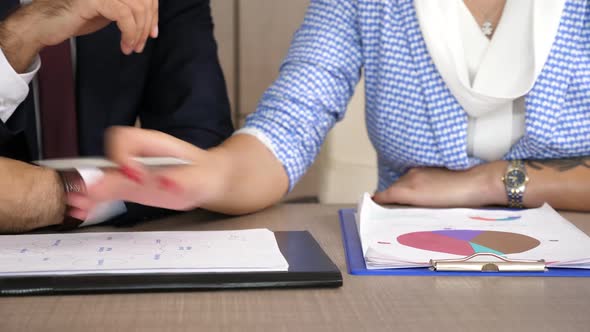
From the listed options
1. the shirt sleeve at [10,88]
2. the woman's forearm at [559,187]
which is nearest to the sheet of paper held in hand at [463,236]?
the woman's forearm at [559,187]

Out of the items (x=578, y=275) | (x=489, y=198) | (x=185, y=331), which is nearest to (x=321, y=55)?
(x=489, y=198)

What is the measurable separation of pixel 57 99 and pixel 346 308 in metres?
0.85

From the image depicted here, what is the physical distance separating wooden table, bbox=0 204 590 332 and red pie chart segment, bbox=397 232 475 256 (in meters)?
0.07

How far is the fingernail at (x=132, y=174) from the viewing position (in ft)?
2.39

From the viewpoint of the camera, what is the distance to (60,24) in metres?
1.06

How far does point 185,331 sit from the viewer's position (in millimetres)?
532

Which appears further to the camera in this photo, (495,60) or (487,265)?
(495,60)

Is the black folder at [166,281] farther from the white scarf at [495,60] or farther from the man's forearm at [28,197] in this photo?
the white scarf at [495,60]

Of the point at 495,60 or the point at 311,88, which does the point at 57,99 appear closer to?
the point at 311,88

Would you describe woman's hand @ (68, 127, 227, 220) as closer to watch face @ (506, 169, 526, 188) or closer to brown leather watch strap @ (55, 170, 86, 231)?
brown leather watch strap @ (55, 170, 86, 231)

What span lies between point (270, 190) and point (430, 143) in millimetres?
326

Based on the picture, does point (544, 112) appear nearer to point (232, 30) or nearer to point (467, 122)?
point (467, 122)

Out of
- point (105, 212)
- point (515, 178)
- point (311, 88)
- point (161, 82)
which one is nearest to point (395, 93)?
point (311, 88)

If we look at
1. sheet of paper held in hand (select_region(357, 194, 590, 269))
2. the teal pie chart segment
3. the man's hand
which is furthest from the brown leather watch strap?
the teal pie chart segment
